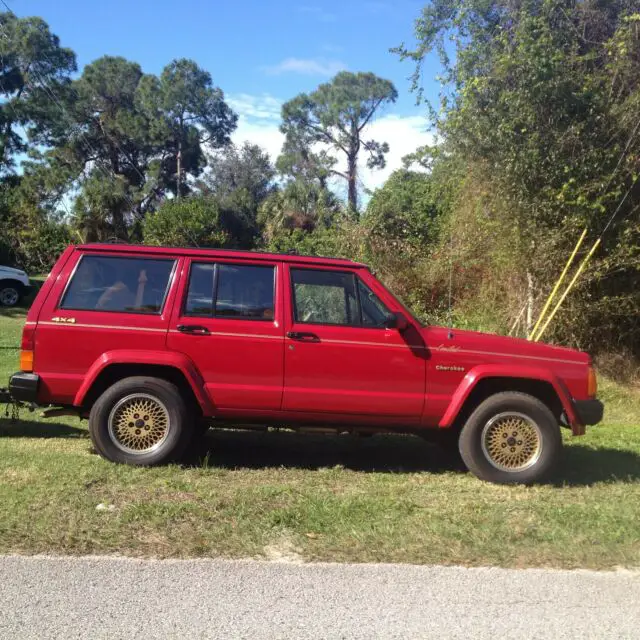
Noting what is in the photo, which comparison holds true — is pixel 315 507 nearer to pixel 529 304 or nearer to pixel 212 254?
pixel 212 254

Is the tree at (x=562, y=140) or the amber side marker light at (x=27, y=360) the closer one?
the amber side marker light at (x=27, y=360)

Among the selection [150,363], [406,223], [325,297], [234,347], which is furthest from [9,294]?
[325,297]

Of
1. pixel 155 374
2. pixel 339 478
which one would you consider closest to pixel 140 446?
pixel 155 374

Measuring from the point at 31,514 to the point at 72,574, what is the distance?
1004mm

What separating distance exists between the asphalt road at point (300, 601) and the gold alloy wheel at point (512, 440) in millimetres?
1728

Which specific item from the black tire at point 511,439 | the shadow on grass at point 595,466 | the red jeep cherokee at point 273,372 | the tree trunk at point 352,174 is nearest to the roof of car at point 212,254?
the red jeep cherokee at point 273,372

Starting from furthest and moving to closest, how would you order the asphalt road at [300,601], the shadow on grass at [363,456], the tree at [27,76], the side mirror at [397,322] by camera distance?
the tree at [27,76] → the shadow on grass at [363,456] → the side mirror at [397,322] → the asphalt road at [300,601]

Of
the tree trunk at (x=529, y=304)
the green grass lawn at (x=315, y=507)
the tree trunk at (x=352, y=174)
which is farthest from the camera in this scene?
the tree trunk at (x=352, y=174)

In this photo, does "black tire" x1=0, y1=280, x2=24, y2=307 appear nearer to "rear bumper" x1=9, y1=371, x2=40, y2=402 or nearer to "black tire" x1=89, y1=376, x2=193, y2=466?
"rear bumper" x1=9, y1=371, x2=40, y2=402

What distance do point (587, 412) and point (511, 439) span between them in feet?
2.22

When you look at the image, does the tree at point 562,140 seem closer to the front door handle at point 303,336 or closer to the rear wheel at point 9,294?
the front door handle at point 303,336

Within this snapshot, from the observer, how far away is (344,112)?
1869 inches

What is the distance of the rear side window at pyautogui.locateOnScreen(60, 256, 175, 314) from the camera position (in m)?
5.83

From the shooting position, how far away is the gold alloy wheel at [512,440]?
226 inches
